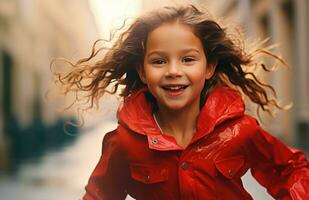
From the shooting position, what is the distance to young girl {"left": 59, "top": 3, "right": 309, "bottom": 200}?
2.33 meters

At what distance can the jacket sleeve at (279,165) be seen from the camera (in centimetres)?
235

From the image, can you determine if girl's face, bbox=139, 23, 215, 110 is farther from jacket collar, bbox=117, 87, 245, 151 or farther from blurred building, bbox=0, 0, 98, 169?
blurred building, bbox=0, 0, 98, 169

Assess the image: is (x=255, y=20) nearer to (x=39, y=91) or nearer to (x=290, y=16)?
(x=290, y=16)

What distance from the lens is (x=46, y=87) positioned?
12625mm

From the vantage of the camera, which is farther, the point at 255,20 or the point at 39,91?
the point at 39,91

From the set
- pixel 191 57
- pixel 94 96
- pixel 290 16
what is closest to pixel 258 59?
pixel 191 57

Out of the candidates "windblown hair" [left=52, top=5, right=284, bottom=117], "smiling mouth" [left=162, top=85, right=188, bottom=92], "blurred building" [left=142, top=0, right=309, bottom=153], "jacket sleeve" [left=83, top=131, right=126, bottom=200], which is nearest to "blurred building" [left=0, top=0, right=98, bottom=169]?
"blurred building" [left=142, top=0, right=309, bottom=153]

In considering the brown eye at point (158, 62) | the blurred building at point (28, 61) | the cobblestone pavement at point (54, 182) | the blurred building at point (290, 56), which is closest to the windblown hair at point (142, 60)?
the brown eye at point (158, 62)

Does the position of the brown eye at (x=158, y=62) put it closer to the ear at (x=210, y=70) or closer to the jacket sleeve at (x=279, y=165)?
the ear at (x=210, y=70)

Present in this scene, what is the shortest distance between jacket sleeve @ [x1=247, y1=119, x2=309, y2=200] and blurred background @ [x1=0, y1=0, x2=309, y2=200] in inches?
187

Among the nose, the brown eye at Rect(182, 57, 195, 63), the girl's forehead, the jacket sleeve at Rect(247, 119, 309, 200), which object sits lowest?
the jacket sleeve at Rect(247, 119, 309, 200)

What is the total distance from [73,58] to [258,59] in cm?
73

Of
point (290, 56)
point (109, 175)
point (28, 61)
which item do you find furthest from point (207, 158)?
point (28, 61)

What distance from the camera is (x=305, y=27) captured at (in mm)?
13125
